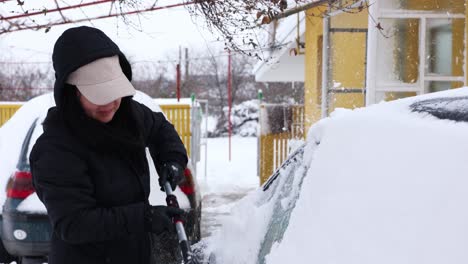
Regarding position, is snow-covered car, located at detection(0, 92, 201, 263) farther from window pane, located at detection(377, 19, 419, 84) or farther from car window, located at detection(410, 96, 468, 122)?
window pane, located at detection(377, 19, 419, 84)

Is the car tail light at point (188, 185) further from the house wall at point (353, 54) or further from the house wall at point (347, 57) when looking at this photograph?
the house wall at point (347, 57)

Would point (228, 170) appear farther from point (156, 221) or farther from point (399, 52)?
point (156, 221)

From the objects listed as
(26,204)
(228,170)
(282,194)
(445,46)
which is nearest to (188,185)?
(26,204)

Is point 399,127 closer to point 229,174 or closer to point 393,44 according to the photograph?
point 393,44

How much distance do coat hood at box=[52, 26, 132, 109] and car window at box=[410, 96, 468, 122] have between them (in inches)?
46.6

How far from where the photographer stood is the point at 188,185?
14.4 feet

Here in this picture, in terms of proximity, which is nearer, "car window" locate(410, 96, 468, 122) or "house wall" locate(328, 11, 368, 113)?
"car window" locate(410, 96, 468, 122)

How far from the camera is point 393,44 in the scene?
6219 millimetres

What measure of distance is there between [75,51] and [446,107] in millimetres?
1363

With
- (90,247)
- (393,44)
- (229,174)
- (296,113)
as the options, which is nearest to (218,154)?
(229,174)

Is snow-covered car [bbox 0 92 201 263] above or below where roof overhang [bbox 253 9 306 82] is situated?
below

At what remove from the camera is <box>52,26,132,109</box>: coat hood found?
2.30 m

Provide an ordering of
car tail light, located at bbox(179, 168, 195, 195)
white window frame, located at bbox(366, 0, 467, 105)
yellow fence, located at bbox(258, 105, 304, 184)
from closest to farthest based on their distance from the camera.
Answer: car tail light, located at bbox(179, 168, 195, 195)
white window frame, located at bbox(366, 0, 467, 105)
yellow fence, located at bbox(258, 105, 304, 184)

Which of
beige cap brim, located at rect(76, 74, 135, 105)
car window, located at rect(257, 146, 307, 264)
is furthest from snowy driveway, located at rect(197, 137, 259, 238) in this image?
beige cap brim, located at rect(76, 74, 135, 105)
